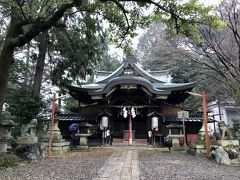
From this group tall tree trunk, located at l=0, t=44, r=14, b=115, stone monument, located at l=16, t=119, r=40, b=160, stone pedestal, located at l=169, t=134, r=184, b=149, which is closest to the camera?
tall tree trunk, located at l=0, t=44, r=14, b=115

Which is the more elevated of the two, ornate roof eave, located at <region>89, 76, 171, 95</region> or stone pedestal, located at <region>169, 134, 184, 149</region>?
ornate roof eave, located at <region>89, 76, 171, 95</region>

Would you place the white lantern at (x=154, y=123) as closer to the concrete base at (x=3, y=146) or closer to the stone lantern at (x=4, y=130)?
the stone lantern at (x=4, y=130)

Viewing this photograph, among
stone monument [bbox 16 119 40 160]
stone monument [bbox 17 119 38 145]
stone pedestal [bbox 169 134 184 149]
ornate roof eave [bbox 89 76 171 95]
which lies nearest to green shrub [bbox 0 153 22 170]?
stone monument [bbox 16 119 40 160]

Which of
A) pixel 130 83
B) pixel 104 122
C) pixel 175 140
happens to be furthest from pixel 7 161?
pixel 130 83

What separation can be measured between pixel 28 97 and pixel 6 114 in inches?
204

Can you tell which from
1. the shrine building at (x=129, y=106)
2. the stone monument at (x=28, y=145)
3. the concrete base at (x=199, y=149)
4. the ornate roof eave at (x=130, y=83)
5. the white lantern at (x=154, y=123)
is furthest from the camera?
the shrine building at (x=129, y=106)

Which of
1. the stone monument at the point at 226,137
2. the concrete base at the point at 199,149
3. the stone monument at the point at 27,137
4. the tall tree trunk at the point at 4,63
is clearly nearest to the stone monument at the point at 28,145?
the stone monument at the point at 27,137

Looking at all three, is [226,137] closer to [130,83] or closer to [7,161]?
[130,83]

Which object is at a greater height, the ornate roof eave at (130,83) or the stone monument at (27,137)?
the ornate roof eave at (130,83)

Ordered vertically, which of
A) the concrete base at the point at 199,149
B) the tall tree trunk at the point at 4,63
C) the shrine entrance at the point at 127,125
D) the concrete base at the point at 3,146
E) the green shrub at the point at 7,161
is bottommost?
the green shrub at the point at 7,161

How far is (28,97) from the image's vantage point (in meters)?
15.3

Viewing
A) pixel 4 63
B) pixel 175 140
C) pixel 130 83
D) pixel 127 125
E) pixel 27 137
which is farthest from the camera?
pixel 127 125

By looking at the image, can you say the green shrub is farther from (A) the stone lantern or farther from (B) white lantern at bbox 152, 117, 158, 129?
(B) white lantern at bbox 152, 117, 158, 129

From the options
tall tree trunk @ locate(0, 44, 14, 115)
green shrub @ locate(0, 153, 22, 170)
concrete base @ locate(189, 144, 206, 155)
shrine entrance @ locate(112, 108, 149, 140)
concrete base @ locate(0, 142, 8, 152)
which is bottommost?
green shrub @ locate(0, 153, 22, 170)
